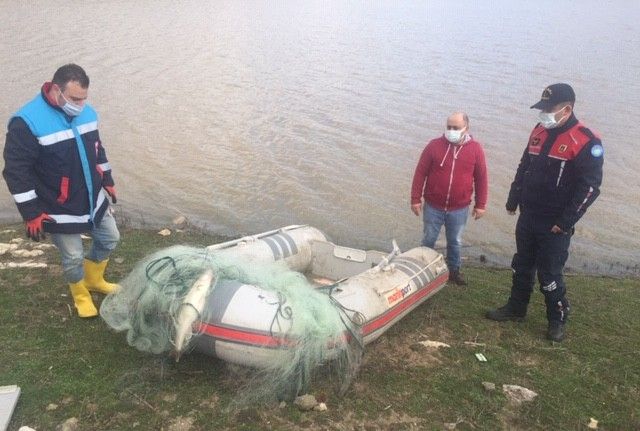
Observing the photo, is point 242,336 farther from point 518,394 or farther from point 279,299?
point 518,394

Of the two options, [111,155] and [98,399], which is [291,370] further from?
[111,155]

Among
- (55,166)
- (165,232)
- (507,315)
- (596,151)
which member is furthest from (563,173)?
(165,232)

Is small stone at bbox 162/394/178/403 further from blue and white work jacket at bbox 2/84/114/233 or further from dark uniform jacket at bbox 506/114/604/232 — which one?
dark uniform jacket at bbox 506/114/604/232

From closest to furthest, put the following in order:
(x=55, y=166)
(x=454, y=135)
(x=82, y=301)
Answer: (x=55, y=166) < (x=82, y=301) < (x=454, y=135)

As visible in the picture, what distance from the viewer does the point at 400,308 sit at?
15.8ft

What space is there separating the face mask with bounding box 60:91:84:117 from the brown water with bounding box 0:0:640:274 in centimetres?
449

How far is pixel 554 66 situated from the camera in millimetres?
19672

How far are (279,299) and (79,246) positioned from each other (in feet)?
5.76

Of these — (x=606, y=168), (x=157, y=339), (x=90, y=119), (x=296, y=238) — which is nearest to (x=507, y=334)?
(x=296, y=238)

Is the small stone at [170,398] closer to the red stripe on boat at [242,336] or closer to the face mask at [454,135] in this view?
the red stripe on boat at [242,336]

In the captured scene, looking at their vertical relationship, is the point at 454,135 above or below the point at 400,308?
above

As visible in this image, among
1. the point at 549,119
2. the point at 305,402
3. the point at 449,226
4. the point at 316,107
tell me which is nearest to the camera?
the point at 305,402

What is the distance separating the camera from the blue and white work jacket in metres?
4.07

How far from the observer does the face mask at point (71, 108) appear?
414 cm
